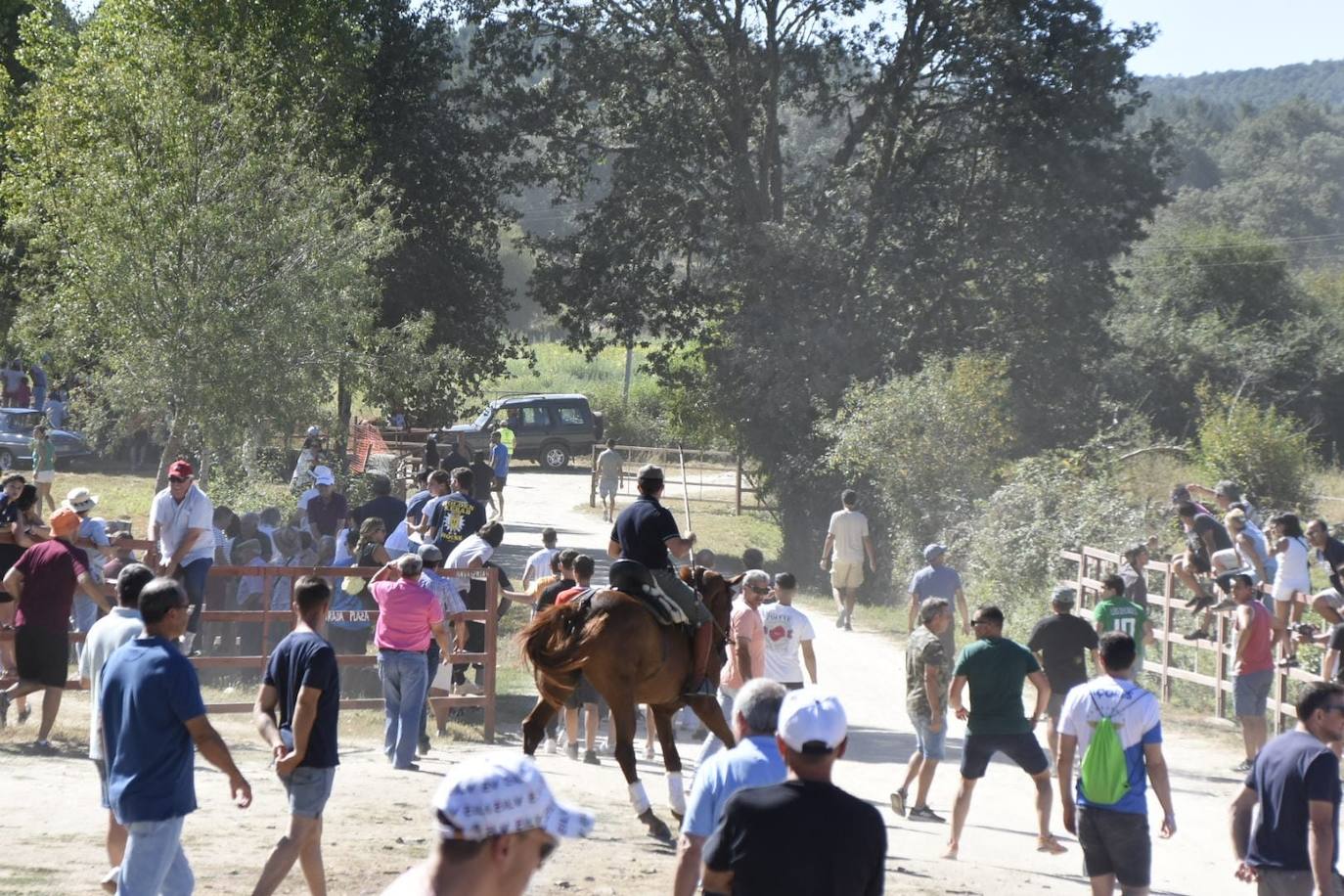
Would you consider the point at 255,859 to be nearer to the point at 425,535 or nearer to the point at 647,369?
the point at 425,535

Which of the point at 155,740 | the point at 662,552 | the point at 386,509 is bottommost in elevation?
the point at 155,740

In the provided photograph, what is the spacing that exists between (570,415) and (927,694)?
37.2m

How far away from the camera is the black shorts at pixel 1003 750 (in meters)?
10.2

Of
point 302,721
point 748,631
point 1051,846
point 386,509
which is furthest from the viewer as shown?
point 386,509

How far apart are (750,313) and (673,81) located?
17.8 ft

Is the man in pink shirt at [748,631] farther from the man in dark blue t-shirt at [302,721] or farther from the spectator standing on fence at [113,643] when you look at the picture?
the spectator standing on fence at [113,643]

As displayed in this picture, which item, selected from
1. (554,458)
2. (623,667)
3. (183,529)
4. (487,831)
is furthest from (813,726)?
(554,458)

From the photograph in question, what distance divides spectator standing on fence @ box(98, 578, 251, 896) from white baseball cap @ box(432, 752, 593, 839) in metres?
3.47

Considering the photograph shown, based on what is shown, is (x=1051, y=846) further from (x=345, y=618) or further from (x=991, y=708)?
(x=345, y=618)

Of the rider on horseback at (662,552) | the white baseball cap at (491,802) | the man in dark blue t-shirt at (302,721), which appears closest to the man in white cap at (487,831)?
the white baseball cap at (491,802)

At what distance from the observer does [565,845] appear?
31.6ft

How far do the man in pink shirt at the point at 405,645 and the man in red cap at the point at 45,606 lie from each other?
2096 mm

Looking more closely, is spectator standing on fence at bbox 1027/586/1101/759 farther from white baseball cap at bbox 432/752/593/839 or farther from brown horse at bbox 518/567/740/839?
white baseball cap at bbox 432/752/593/839

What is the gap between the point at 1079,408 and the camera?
3272 centimetres
